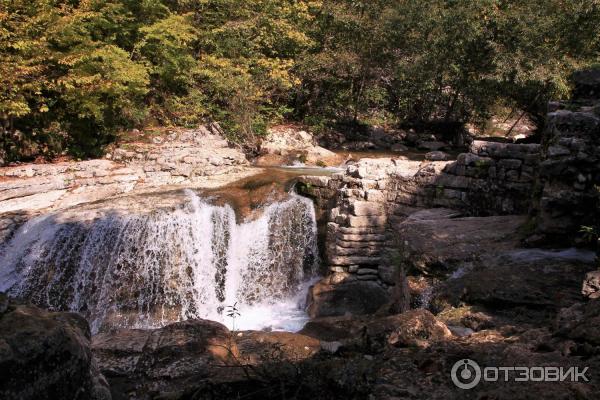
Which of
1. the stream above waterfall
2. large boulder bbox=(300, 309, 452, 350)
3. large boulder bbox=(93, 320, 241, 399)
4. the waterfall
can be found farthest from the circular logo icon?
the waterfall

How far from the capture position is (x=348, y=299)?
856 cm

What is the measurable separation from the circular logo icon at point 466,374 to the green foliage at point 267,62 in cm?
1161

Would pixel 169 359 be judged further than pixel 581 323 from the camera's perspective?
Yes

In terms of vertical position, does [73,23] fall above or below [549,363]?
above

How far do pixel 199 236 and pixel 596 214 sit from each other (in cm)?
734

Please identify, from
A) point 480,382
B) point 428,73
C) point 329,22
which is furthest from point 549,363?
point 329,22

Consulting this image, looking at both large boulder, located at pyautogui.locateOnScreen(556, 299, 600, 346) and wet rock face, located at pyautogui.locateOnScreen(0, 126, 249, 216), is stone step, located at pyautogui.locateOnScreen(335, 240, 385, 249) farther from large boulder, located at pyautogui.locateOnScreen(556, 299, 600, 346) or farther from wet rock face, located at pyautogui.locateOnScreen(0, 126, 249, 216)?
large boulder, located at pyautogui.locateOnScreen(556, 299, 600, 346)

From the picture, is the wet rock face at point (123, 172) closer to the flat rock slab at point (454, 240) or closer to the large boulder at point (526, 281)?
the flat rock slab at point (454, 240)

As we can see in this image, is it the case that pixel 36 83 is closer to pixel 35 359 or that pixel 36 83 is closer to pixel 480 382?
pixel 35 359

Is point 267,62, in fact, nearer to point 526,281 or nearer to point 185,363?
point 526,281

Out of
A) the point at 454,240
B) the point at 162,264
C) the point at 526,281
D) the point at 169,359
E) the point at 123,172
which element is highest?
the point at 526,281

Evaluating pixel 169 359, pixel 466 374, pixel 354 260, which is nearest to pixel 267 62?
pixel 354 260

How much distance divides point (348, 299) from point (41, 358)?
7.16 metres

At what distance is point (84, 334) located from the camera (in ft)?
7.75
